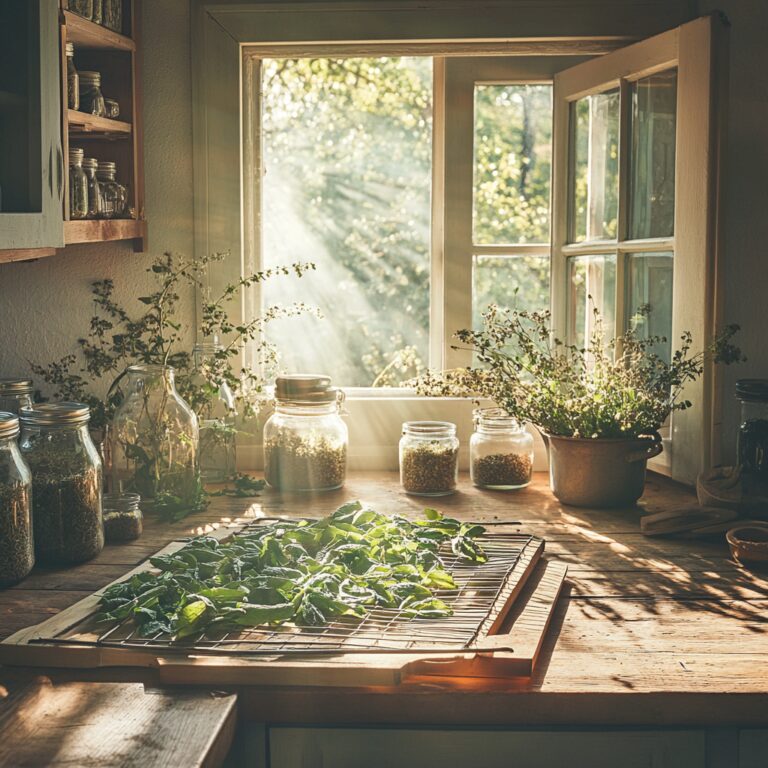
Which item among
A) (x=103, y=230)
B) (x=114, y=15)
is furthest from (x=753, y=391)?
(x=114, y=15)

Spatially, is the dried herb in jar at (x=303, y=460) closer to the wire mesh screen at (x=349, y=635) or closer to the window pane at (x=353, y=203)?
the wire mesh screen at (x=349, y=635)

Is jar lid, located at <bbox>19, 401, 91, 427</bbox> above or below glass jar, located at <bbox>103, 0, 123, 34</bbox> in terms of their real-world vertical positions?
below

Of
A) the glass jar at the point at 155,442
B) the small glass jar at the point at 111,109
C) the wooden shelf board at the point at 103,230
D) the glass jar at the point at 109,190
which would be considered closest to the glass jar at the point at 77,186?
the wooden shelf board at the point at 103,230

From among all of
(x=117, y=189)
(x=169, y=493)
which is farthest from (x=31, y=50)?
(x=169, y=493)

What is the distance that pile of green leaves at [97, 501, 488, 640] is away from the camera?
4.99 feet

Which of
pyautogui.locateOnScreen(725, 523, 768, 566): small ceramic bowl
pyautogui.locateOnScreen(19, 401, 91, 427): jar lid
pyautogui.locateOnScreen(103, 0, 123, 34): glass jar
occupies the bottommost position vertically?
pyautogui.locateOnScreen(725, 523, 768, 566): small ceramic bowl

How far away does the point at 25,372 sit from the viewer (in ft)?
9.18

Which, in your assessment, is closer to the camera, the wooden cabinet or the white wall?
the wooden cabinet

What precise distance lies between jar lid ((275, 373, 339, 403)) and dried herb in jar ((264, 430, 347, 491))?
0.09 m

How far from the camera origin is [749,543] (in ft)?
6.27

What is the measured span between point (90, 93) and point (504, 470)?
1317 millimetres

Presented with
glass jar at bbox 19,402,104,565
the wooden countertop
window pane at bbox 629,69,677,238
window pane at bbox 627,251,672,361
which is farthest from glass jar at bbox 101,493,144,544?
window pane at bbox 629,69,677,238

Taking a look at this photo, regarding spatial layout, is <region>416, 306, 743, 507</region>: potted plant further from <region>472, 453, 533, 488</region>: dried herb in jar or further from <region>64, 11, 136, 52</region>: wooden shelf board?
<region>64, 11, 136, 52</region>: wooden shelf board

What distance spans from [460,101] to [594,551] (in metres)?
1.36
